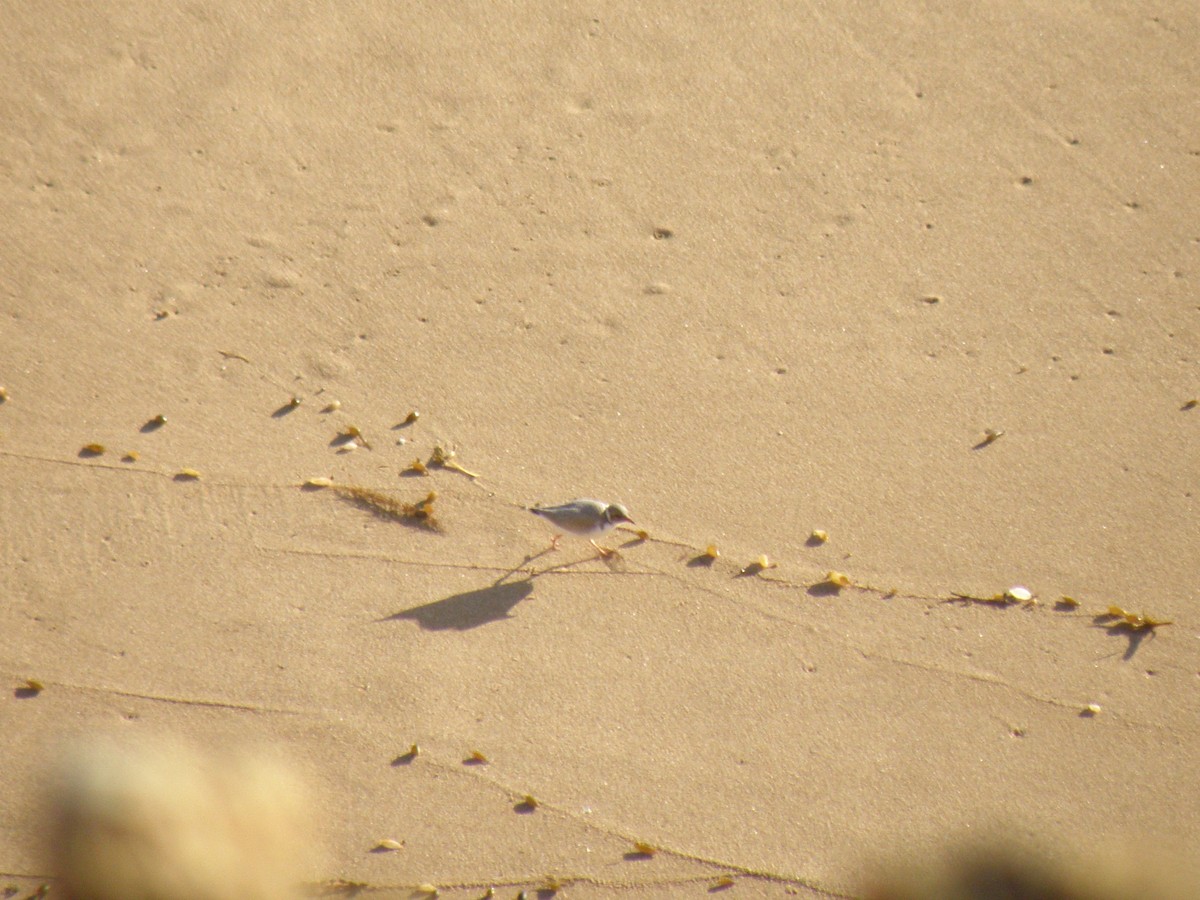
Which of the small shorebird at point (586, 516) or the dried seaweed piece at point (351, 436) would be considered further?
the dried seaweed piece at point (351, 436)

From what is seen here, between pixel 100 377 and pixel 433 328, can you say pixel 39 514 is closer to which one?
pixel 100 377

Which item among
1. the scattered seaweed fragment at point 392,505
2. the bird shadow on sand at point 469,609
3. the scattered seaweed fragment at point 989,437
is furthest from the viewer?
the scattered seaweed fragment at point 989,437

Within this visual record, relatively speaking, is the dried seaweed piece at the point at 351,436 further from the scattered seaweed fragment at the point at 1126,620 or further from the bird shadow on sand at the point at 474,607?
the scattered seaweed fragment at the point at 1126,620

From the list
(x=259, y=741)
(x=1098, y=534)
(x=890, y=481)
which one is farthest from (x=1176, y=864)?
(x=259, y=741)

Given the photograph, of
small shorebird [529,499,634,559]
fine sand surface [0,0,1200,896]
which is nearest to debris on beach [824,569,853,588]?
fine sand surface [0,0,1200,896]

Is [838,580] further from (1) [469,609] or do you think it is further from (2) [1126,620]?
(1) [469,609]

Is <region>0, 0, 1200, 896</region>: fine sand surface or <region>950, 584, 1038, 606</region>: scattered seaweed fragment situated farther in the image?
<region>950, 584, 1038, 606</region>: scattered seaweed fragment

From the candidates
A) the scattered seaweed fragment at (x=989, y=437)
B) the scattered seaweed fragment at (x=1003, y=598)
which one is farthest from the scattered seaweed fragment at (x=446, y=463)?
the scattered seaweed fragment at (x=989, y=437)

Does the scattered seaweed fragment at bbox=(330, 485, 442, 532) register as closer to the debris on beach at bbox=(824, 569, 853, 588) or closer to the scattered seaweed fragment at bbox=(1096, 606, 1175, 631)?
the debris on beach at bbox=(824, 569, 853, 588)
